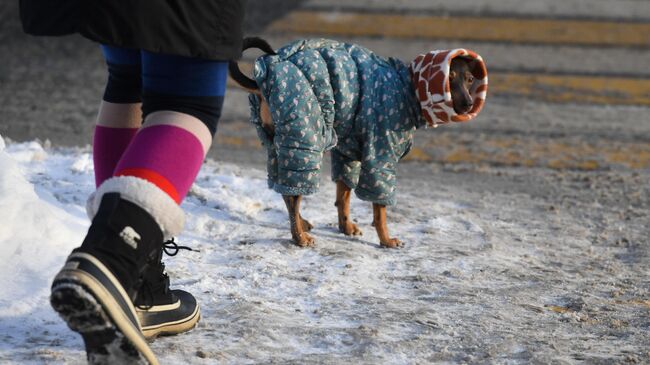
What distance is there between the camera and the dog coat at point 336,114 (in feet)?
11.0

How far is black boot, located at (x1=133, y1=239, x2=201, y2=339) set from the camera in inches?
86.9

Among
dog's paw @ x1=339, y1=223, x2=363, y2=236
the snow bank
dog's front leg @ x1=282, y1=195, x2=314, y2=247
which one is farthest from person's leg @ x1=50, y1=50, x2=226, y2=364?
dog's paw @ x1=339, y1=223, x2=363, y2=236

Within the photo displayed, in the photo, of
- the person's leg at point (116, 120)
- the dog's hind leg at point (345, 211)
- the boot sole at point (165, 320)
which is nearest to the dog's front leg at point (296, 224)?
the dog's hind leg at point (345, 211)

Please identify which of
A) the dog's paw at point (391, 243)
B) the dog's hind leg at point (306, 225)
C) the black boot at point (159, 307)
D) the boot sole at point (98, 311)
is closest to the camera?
the boot sole at point (98, 311)

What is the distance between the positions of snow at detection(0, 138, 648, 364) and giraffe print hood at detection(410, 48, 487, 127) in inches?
19.7

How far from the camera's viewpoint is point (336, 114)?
11.4 ft

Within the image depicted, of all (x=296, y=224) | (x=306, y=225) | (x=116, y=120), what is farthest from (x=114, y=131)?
(x=306, y=225)

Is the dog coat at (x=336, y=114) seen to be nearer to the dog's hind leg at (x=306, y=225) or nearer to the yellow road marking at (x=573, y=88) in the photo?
the dog's hind leg at (x=306, y=225)

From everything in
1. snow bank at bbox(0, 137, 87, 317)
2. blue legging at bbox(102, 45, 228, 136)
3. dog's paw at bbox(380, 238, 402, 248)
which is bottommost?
dog's paw at bbox(380, 238, 402, 248)

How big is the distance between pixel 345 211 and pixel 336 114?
16.7 inches

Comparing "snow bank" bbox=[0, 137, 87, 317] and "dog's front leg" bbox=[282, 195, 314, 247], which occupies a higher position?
"snow bank" bbox=[0, 137, 87, 317]

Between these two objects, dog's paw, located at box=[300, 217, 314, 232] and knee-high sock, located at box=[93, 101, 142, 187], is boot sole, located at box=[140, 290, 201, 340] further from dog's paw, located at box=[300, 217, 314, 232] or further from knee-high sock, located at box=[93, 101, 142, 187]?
dog's paw, located at box=[300, 217, 314, 232]

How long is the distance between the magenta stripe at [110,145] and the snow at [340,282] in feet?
1.39

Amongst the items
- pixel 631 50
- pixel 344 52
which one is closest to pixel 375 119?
pixel 344 52
